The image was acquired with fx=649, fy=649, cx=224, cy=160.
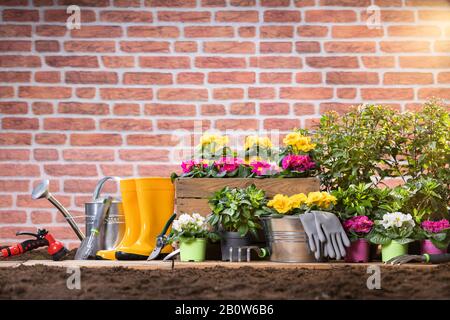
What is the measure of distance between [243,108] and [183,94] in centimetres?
31

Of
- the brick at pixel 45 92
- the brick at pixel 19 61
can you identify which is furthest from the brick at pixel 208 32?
the brick at pixel 19 61

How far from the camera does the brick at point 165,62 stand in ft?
10.9

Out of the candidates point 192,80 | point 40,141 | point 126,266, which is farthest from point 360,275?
point 40,141

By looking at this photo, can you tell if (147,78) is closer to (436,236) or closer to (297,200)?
(297,200)

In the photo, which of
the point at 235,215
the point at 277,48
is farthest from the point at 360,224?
the point at 277,48

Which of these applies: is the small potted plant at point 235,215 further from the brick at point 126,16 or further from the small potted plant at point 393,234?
the brick at point 126,16

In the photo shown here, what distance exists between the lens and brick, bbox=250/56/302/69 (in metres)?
3.31

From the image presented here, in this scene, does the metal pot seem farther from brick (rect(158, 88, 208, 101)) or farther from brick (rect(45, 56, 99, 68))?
brick (rect(45, 56, 99, 68))

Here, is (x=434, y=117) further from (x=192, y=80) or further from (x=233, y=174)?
(x=192, y=80)

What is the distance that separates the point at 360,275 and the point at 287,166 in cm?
59

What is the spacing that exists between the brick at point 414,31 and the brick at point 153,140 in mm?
1243

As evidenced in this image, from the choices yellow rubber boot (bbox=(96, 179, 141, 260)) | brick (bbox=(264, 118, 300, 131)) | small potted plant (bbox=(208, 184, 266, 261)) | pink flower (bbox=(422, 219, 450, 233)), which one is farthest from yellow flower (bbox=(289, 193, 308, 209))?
brick (bbox=(264, 118, 300, 131))

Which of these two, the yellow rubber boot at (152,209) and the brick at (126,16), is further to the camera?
the brick at (126,16)
